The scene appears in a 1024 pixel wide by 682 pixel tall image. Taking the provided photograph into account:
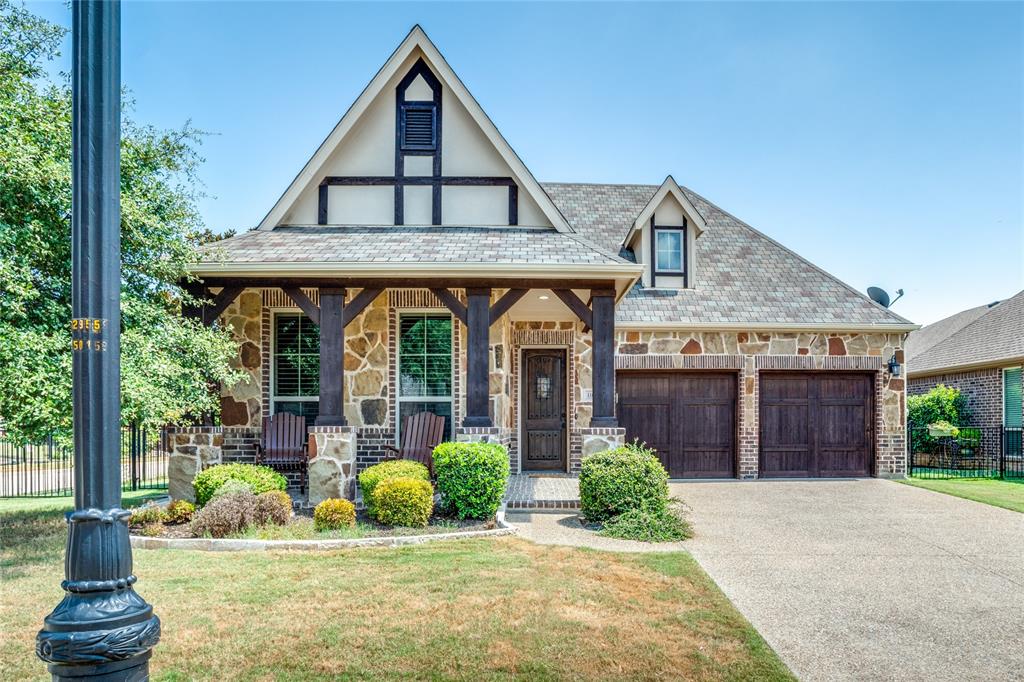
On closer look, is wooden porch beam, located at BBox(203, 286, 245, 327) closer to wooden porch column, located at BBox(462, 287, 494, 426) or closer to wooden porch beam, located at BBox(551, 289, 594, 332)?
wooden porch column, located at BBox(462, 287, 494, 426)

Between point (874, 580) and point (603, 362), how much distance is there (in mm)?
4100

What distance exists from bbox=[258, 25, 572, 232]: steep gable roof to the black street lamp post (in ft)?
28.2

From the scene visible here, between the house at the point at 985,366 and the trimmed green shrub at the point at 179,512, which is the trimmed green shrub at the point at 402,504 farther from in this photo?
the house at the point at 985,366

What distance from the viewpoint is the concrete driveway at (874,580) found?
4.34m

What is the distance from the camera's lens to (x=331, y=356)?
9.05m

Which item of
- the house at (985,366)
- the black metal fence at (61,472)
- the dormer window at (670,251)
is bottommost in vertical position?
the black metal fence at (61,472)

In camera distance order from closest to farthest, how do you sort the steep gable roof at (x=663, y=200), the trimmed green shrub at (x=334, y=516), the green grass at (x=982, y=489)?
the trimmed green shrub at (x=334, y=516) → the green grass at (x=982, y=489) → the steep gable roof at (x=663, y=200)

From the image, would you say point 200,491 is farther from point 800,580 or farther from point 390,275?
point 800,580

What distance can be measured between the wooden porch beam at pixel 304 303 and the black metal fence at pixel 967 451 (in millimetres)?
13980

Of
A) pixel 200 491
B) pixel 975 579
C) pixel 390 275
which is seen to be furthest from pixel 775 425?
pixel 200 491

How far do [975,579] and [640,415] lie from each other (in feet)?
24.0

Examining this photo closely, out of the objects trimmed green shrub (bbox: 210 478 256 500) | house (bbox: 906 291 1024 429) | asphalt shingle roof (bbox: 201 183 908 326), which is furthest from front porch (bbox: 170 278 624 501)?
house (bbox: 906 291 1024 429)

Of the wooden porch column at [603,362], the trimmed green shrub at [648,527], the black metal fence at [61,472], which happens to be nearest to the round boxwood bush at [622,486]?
the trimmed green shrub at [648,527]

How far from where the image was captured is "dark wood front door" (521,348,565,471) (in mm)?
13102
